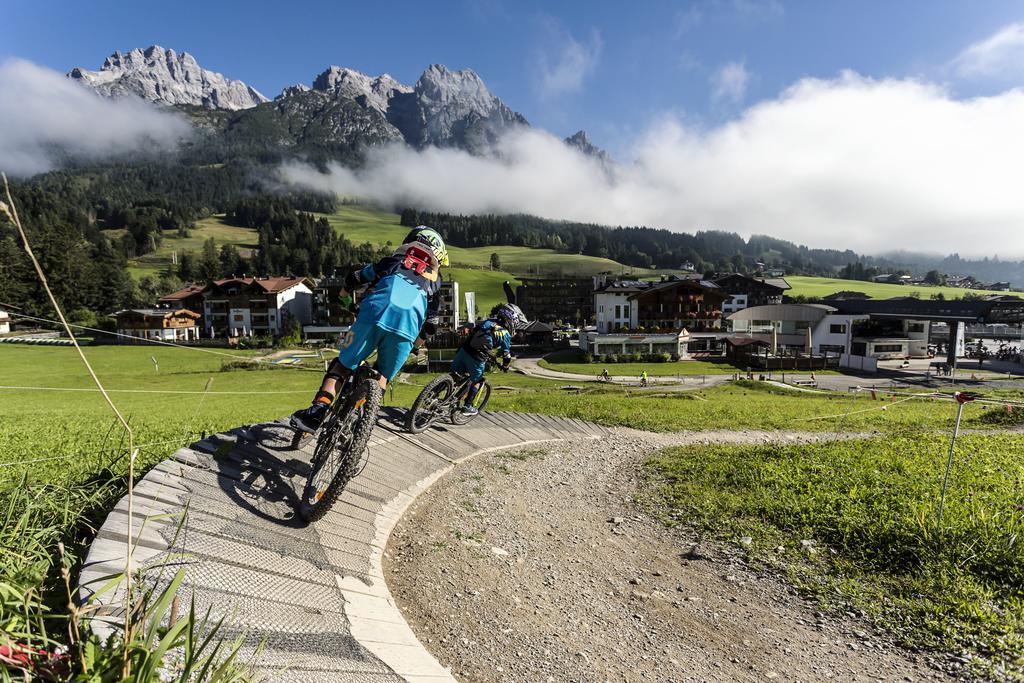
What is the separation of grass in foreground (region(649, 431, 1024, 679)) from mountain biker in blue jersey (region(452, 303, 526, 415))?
4.24 m

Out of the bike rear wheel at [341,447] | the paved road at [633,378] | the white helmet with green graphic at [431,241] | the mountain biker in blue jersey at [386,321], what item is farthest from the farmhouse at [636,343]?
the bike rear wheel at [341,447]

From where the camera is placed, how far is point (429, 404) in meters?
10.2

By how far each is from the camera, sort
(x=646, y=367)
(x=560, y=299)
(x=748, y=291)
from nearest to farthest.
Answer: (x=646, y=367), (x=748, y=291), (x=560, y=299)

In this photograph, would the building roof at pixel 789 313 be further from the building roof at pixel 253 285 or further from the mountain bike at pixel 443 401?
the building roof at pixel 253 285

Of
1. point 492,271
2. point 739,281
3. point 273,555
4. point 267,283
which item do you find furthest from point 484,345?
point 492,271

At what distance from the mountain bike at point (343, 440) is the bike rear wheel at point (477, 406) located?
500 centimetres

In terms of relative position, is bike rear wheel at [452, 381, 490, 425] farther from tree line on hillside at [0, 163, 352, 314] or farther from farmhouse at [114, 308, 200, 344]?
farmhouse at [114, 308, 200, 344]

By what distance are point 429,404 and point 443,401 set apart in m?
0.57

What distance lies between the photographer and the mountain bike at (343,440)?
5199 mm

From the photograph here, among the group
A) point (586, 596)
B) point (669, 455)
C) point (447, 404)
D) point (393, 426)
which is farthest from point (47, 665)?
point (669, 455)

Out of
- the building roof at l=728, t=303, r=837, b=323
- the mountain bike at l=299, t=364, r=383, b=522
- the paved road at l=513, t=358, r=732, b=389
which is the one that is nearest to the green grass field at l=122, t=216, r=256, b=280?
the paved road at l=513, t=358, r=732, b=389

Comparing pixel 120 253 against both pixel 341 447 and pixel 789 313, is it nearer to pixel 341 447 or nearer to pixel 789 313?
pixel 789 313

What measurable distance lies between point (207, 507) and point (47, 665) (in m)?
2.81

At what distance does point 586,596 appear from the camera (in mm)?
5324
